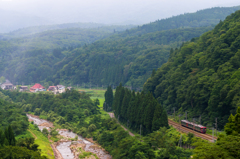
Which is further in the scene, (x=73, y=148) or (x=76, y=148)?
(x=73, y=148)

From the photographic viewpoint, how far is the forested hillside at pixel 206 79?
55031mm

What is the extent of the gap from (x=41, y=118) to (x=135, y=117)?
4084cm

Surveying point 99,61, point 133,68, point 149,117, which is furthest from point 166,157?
point 99,61

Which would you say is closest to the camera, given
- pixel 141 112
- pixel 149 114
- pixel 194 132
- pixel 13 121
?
pixel 194 132

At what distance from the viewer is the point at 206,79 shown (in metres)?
63.5

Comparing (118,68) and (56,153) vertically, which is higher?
(118,68)

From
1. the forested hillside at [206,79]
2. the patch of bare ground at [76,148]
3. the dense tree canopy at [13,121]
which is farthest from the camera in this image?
the dense tree canopy at [13,121]

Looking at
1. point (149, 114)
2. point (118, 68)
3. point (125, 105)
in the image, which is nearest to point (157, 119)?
point (149, 114)

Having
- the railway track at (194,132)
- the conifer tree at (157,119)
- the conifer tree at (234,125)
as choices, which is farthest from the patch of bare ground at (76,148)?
the conifer tree at (234,125)

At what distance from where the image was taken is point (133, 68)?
163 meters

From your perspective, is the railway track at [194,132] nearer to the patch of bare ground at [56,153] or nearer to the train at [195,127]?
the train at [195,127]

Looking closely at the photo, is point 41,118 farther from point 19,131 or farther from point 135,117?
point 135,117

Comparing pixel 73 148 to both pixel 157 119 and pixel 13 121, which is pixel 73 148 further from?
pixel 157 119

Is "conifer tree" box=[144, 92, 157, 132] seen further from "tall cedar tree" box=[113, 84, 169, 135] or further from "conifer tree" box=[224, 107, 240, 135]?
"conifer tree" box=[224, 107, 240, 135]
